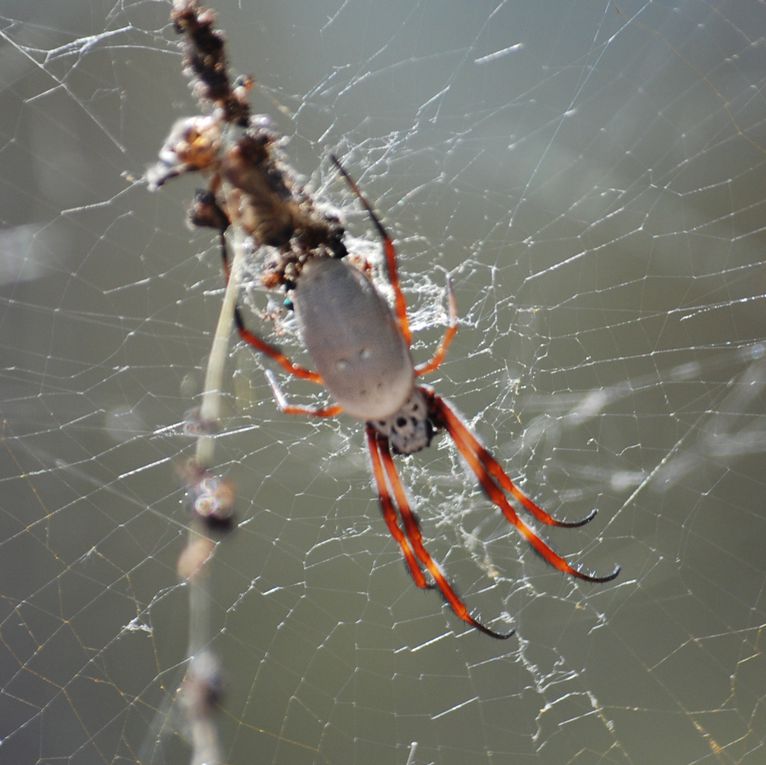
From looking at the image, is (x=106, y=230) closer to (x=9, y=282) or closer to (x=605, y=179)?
(x=9, y=282)

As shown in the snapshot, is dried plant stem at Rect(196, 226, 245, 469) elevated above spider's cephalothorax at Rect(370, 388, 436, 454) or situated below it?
above

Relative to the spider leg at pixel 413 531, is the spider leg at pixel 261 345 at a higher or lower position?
higher

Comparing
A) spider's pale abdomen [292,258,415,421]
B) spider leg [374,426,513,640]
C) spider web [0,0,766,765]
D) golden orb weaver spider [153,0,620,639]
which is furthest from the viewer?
spider web [0,0,766,765]

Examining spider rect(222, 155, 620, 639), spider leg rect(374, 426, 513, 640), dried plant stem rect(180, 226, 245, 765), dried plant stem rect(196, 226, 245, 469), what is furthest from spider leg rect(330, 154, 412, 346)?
dried plant stem rect(196, 226, 245, 469)

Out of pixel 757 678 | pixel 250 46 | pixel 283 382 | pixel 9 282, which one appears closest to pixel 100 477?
pixel 9 282

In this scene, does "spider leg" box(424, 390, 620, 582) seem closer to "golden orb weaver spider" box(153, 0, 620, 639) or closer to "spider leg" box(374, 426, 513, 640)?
"golden orb weaver spider" box(153, 0, 620, 639)

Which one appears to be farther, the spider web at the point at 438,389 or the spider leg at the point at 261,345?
the spider web at the point at 438,389

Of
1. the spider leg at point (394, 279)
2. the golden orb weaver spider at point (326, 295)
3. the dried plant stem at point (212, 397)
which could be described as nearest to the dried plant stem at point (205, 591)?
the dried plant stem at point (212, 397)

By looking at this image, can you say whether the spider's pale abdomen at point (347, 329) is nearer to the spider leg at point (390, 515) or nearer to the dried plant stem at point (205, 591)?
the dried plant stem at point (205, 591)
